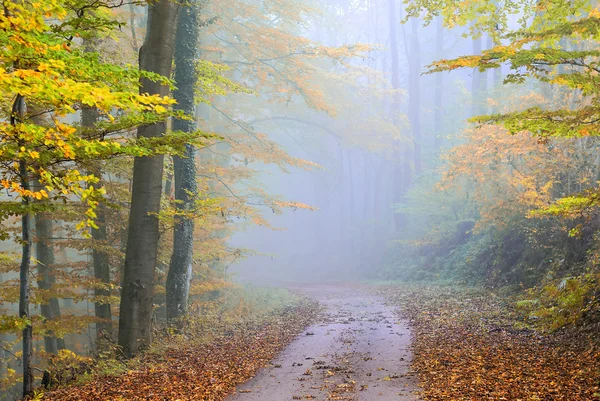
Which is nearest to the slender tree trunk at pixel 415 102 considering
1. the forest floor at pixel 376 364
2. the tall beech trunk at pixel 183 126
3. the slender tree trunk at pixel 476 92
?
the slender tree trunk at pixel 476 92

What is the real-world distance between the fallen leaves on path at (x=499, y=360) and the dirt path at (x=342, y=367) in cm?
34

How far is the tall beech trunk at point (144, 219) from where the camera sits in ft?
27.0

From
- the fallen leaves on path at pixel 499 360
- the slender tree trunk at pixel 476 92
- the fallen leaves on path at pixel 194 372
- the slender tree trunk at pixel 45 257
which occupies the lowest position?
the fallen leaves on path at pixel 194 372

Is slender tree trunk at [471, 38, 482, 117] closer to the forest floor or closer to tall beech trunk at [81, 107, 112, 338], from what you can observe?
the forest floor

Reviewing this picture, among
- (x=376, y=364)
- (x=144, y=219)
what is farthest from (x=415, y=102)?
(x=376, y=364)

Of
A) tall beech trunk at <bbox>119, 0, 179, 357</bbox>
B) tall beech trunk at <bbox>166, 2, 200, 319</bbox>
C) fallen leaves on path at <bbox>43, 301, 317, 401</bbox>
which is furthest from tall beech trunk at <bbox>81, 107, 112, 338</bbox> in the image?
fallen leaves on path at <bbox>43, 301, 317, 401</bbox>

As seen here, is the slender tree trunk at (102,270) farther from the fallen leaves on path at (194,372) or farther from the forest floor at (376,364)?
the fallen leaves on path at (194,372)

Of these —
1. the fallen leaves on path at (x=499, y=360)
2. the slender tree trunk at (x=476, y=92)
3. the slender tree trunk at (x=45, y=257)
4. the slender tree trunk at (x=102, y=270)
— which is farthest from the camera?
the slender tree trunk at (x=476, y=92)

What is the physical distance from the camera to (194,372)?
715 centimetres

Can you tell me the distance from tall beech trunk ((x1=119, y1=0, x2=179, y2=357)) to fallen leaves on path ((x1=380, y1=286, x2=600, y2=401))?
4.70m

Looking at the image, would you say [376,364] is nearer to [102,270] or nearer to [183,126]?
[183,126]

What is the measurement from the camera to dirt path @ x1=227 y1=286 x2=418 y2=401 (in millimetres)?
5980

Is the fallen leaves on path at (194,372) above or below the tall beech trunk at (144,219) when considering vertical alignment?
below

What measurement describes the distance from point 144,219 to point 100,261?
4.11 meters
